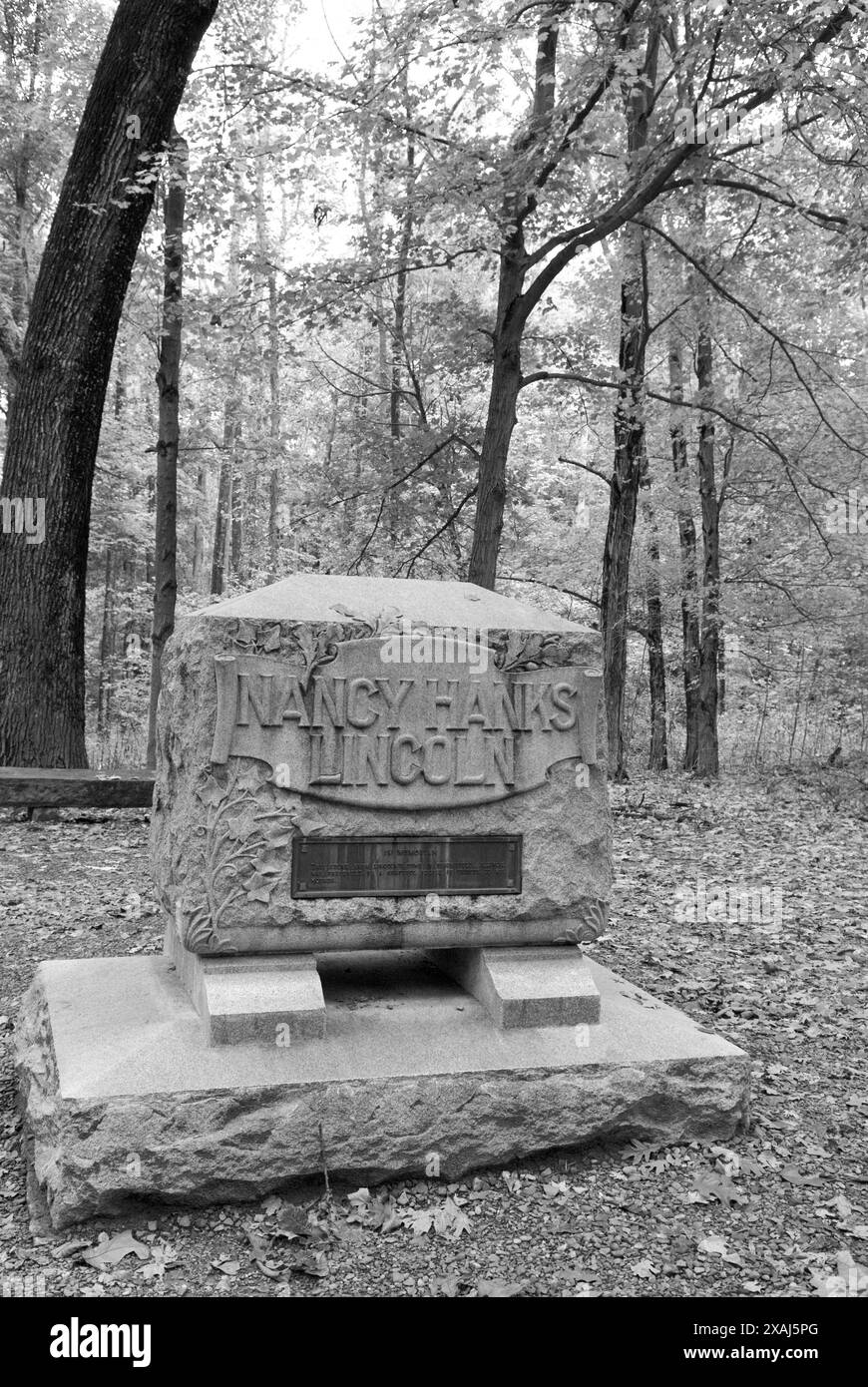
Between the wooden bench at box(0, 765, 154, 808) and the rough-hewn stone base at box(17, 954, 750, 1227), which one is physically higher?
the wooden bench at box(0, 765, 154, 808)

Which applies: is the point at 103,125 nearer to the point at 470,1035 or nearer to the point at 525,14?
the point at 525,14

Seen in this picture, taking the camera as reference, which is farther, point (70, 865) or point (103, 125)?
point (103, 125)

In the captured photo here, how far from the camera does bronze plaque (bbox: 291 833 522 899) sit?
3850mm

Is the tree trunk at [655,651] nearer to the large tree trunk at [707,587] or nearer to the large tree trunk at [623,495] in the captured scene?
the large tree trunk at [707,587]

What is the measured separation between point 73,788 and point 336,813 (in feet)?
15.7

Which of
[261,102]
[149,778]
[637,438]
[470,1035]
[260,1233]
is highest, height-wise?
[261,102]

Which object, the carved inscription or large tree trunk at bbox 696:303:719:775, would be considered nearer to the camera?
the carved inscription

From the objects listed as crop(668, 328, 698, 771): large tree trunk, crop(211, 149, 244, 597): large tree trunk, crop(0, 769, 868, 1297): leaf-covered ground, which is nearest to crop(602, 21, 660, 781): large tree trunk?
crop(668, 328, 698, 771): large tree trunk

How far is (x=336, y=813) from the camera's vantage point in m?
3.86

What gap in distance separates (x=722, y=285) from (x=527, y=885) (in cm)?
909

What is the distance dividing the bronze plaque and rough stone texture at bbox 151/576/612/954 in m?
0.04

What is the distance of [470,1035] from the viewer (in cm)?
385

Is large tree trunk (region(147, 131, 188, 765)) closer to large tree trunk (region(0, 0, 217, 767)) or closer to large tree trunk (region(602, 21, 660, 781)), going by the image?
large tree trunk (region(0, 0, 217, 767))

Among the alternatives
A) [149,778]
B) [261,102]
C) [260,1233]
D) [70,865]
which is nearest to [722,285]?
[261,102]
